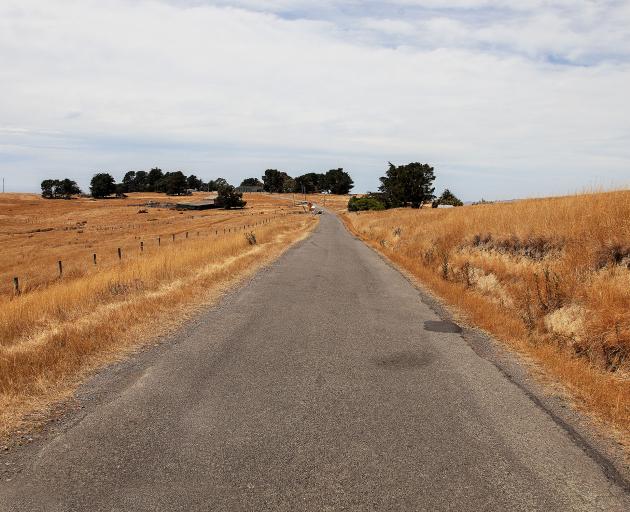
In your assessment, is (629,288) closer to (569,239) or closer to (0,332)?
(569,239)

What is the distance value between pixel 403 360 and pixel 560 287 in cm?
453

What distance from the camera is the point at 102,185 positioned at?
154 m

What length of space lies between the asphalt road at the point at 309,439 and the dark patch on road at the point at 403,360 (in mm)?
30

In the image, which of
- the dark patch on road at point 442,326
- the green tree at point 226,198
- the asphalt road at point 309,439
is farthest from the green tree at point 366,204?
the asphalt road at point 309,439

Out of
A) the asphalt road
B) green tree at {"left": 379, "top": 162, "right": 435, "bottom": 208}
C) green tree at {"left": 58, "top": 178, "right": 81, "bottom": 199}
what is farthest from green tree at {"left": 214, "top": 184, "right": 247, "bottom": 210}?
the asphalt road

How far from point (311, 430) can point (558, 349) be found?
486cm

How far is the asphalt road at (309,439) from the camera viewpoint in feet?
11.8

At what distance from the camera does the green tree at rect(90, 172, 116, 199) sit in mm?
153875

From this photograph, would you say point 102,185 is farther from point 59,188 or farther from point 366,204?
point 366,204

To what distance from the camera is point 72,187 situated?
15150 cm

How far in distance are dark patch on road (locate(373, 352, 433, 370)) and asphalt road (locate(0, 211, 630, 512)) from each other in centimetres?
3

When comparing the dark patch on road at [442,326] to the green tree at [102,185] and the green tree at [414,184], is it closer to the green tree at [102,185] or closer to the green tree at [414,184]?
the green tree at [414,184]

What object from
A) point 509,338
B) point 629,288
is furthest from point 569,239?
point 509,338

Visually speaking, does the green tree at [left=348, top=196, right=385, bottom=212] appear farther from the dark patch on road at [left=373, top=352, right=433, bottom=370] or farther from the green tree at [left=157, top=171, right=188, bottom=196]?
the dark patch on road at [left=373, top=352, right=433, bottom=370]
